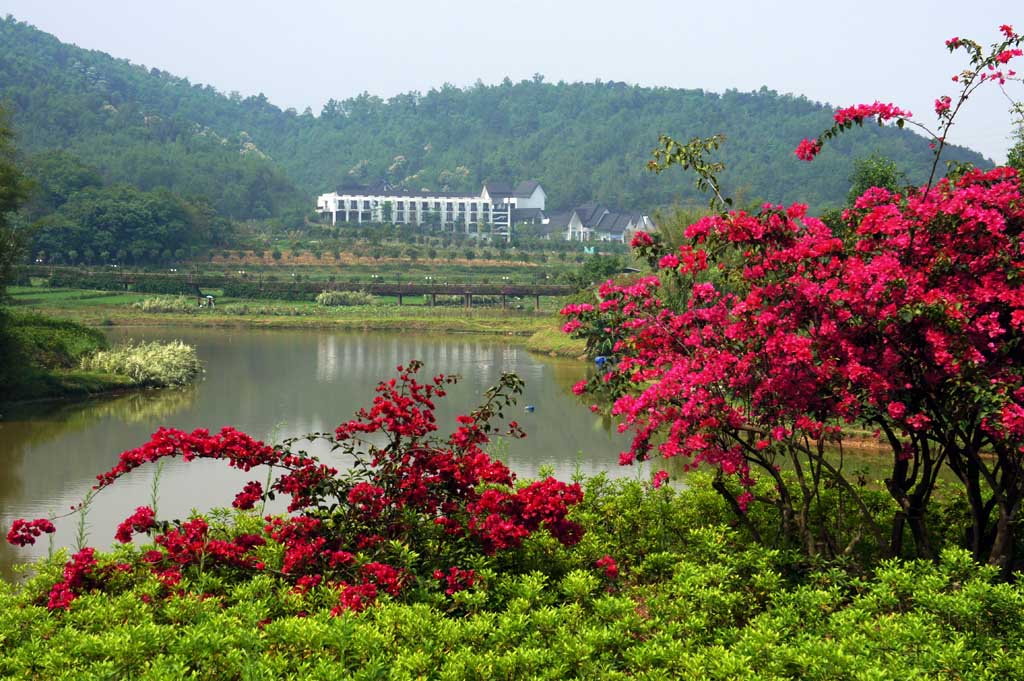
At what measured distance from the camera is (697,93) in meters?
169

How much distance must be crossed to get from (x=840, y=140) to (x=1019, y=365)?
13472cm

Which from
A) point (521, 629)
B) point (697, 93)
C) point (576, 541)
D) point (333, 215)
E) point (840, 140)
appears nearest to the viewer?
point (521, 629)

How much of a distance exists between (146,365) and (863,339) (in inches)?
885

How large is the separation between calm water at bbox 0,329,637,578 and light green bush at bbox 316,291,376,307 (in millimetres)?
15690

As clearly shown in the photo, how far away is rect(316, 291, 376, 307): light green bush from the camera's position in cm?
5681

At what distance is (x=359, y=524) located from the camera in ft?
25.5

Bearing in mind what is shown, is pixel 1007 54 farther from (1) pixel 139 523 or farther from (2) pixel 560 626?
(1) pixel 139 523

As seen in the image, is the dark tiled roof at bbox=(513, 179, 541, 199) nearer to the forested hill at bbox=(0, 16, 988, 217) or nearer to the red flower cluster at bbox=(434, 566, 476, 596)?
the forested hill at bbox=(0, 16, 988, 217)

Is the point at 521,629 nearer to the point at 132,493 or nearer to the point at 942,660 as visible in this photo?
Result: the point at 942,660

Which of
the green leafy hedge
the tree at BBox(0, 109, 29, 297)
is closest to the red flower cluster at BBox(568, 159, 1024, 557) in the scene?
the green leafy hedge

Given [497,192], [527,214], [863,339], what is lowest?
[863,339]

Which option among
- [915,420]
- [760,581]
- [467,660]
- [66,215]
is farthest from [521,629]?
[66,215]

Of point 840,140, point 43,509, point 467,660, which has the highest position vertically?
point 840,140

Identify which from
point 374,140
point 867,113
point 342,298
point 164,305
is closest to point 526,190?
point 374,140
